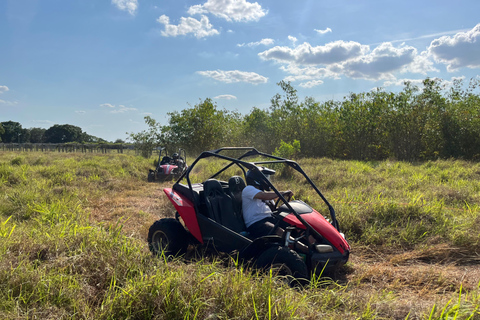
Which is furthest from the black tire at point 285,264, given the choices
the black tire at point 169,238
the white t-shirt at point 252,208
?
the black tire at point 169,238

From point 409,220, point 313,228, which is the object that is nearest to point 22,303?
point 313,228

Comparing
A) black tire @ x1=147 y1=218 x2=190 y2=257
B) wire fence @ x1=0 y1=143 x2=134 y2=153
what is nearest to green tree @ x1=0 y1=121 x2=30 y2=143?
wire fence @ x1=0 y1=143 x2=134 y2=153

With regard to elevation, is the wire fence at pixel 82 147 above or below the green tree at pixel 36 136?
below

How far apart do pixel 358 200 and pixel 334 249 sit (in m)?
2.91

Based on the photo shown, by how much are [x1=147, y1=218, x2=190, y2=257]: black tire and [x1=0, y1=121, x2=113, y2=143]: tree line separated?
244 ft

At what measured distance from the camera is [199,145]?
1939cm

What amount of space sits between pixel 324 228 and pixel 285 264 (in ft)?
2.15

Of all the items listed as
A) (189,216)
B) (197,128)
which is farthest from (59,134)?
(189,216)

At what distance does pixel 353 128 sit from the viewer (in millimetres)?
17250

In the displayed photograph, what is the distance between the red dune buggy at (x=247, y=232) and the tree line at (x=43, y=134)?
74580mm

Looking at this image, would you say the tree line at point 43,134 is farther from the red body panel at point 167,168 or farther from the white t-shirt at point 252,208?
the white t-shirt at point 252,208

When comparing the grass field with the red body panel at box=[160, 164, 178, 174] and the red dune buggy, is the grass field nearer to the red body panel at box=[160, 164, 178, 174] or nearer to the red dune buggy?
the red dune buggy

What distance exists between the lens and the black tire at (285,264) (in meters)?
3.04

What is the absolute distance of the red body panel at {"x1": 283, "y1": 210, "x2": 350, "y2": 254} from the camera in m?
3.40
